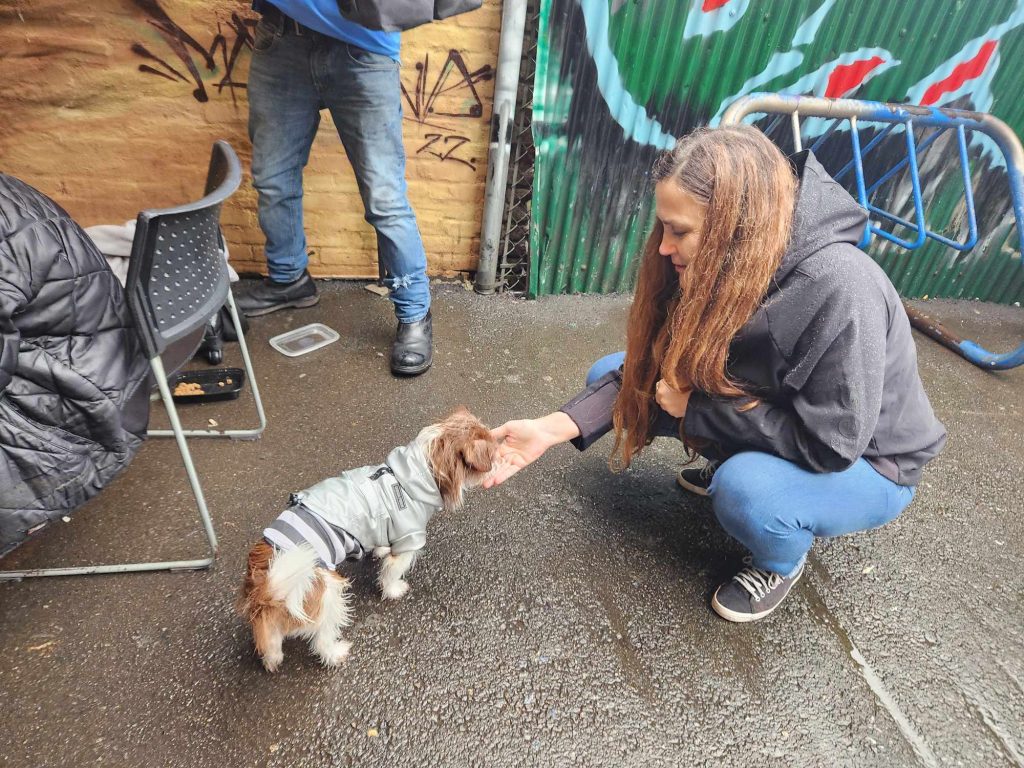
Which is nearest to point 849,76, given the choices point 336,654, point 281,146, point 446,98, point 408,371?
point 446,98

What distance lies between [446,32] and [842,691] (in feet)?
12.0

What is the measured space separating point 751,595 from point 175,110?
3879 millimetres

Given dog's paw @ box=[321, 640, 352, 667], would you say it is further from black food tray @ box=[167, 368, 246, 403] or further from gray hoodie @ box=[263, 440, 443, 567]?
black food tray @ box=[167, 368, 246, 403]

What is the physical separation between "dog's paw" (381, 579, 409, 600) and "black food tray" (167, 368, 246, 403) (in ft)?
4.68

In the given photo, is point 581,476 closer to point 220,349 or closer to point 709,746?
point 709,746

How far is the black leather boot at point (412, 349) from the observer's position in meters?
3.20

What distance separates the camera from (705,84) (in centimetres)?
361

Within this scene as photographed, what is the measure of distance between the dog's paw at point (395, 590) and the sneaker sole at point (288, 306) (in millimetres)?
2172

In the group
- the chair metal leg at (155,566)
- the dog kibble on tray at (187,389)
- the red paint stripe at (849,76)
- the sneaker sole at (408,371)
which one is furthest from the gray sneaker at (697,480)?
the red paint stripe at (849,76)

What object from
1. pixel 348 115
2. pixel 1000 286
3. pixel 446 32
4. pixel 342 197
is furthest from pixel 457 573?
pixel 1000 286

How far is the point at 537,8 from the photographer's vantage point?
3.30 meters

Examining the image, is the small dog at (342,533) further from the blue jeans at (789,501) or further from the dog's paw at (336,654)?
the blue jeans at (789,501)

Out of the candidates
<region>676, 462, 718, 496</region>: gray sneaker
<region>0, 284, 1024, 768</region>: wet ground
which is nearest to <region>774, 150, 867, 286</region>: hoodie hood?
<region>676, 462, 718, 496</region>: gray sneaker

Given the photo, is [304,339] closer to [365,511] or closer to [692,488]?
[365,511]
